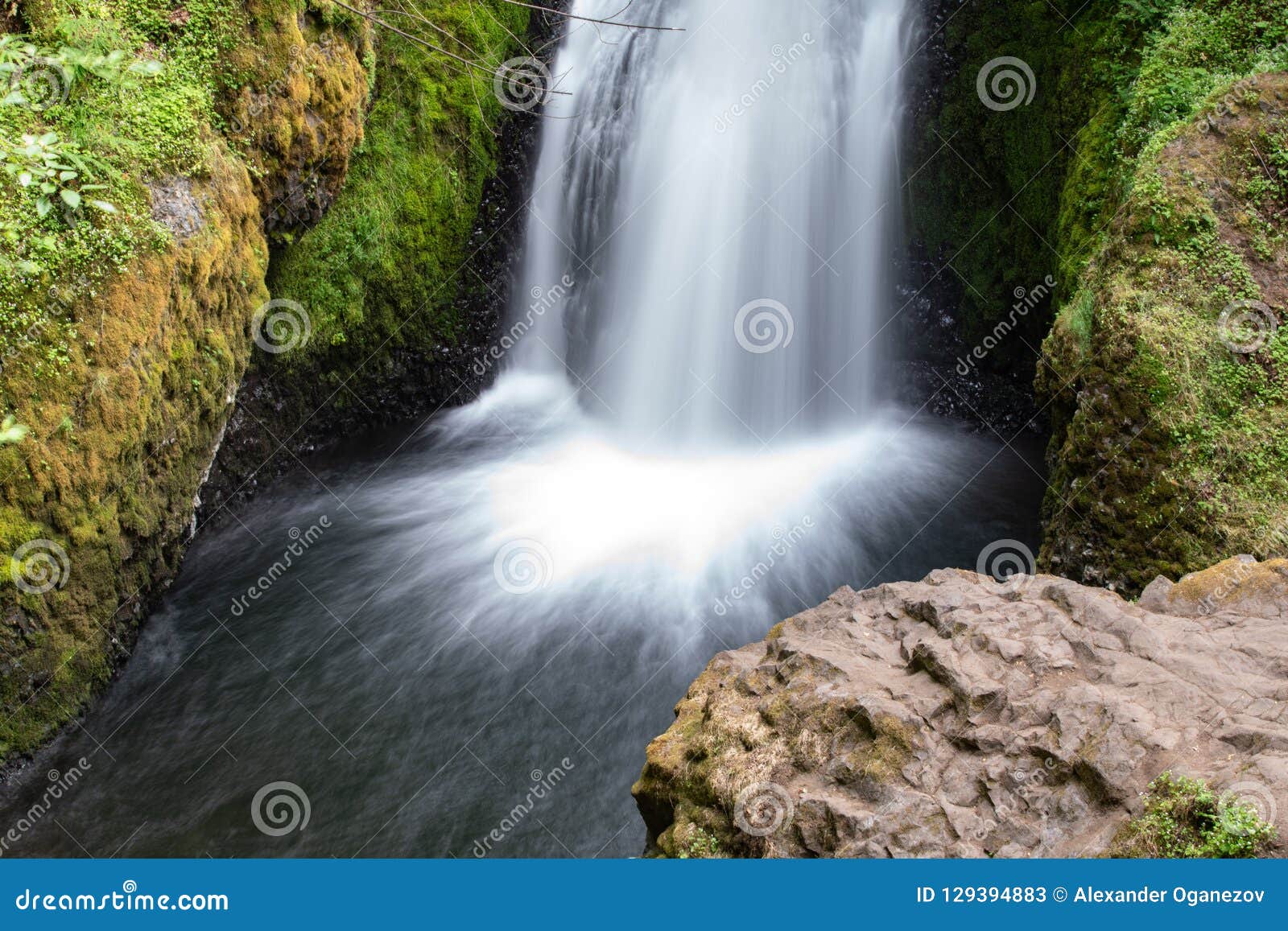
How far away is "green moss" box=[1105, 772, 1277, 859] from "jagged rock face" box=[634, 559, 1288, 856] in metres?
0.06

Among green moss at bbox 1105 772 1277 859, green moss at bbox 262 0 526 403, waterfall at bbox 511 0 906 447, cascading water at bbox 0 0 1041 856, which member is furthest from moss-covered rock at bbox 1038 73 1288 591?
green moss at bbox 262 0 526 403

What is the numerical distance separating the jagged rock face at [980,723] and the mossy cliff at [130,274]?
167 inches

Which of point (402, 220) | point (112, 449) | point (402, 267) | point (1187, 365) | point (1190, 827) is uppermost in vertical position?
point (1187, 365)

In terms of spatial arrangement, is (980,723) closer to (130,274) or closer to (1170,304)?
(1170,304)

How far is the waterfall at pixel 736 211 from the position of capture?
10.2 metres

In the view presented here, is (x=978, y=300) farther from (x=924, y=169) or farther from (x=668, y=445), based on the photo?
(x=668, y=445)

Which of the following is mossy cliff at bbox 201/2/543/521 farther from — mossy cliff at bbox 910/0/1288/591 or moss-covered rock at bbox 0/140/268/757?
mossy cliff at bbox 910/0/1288/591

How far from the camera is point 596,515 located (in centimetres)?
879

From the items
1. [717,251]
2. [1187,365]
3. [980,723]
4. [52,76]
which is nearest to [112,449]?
[52,76]

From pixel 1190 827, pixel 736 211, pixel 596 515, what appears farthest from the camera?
pixel 736 211

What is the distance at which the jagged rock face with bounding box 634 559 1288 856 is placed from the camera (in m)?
2.78

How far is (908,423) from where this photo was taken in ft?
33.6

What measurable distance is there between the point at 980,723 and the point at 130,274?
6179 mm

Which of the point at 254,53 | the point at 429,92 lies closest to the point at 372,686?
the point at 254,53
